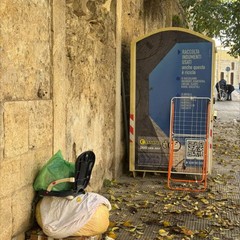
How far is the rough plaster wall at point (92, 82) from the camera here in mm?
4477

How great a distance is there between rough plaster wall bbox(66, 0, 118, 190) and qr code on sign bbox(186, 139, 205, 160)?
3.77 feet

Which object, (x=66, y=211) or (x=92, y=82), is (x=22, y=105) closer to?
(x=66, y=211)

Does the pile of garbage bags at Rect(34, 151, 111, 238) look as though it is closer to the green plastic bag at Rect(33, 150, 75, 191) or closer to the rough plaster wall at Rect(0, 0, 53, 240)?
the green plastic bag at Rect(33, 150, 75, 191)

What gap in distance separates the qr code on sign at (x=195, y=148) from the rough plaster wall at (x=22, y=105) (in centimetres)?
291

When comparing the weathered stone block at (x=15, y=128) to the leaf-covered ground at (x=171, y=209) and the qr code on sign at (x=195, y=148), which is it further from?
the qr code on sign at (x=195, y=148)

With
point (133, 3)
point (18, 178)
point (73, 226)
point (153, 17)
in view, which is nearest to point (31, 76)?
point (18, 178)

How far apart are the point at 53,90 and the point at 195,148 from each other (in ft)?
9.81

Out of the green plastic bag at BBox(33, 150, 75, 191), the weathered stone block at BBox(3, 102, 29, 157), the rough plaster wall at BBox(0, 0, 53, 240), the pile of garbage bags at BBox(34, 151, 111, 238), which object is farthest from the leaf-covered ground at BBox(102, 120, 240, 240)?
the weathered stone block at BBox(3, 102, 29, 157)

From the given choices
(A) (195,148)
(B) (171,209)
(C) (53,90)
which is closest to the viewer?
(C) (53,90)

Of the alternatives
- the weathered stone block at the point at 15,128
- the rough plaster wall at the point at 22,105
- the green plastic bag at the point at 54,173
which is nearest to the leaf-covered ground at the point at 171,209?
the green plastic bag at the point at 54,173

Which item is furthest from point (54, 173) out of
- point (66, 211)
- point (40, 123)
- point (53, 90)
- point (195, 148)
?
point (195, 148)

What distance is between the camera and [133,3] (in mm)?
7234

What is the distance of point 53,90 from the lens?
3.82 m

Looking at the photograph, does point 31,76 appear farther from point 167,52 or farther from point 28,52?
point 167,52
